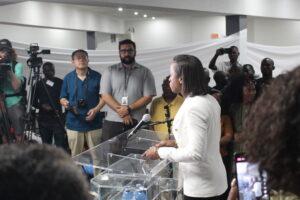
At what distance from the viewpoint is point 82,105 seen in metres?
4.10

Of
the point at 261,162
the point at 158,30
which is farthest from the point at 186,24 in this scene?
the point at 261,162

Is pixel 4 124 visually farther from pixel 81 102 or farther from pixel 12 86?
pixel 81 102

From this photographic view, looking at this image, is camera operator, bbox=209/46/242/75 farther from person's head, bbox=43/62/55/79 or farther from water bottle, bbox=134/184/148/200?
water bottle, bbox=134/184/148/200

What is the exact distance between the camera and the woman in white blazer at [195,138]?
83.8 inches

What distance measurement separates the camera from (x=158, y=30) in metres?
12.6

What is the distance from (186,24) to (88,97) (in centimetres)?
821

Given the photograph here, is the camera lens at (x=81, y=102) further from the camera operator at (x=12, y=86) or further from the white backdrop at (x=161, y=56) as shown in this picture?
the white backdrop at (x=161, y=56)

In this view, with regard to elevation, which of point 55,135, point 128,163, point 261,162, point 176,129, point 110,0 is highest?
point 110,0

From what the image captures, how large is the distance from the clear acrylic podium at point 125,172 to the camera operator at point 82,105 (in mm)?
1531

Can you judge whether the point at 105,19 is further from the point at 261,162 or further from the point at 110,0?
the point at 261,162

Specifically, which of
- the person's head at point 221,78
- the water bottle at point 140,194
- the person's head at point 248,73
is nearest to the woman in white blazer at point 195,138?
the water bottle at point 140,194

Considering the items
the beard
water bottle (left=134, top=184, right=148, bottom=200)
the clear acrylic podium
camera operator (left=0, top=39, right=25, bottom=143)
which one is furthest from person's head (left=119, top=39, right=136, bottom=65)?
water bottle (left=134, top=184, right=148, bottom=200)

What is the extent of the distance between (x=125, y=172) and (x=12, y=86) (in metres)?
2.10

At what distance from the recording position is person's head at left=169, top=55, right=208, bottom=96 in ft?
7.24
